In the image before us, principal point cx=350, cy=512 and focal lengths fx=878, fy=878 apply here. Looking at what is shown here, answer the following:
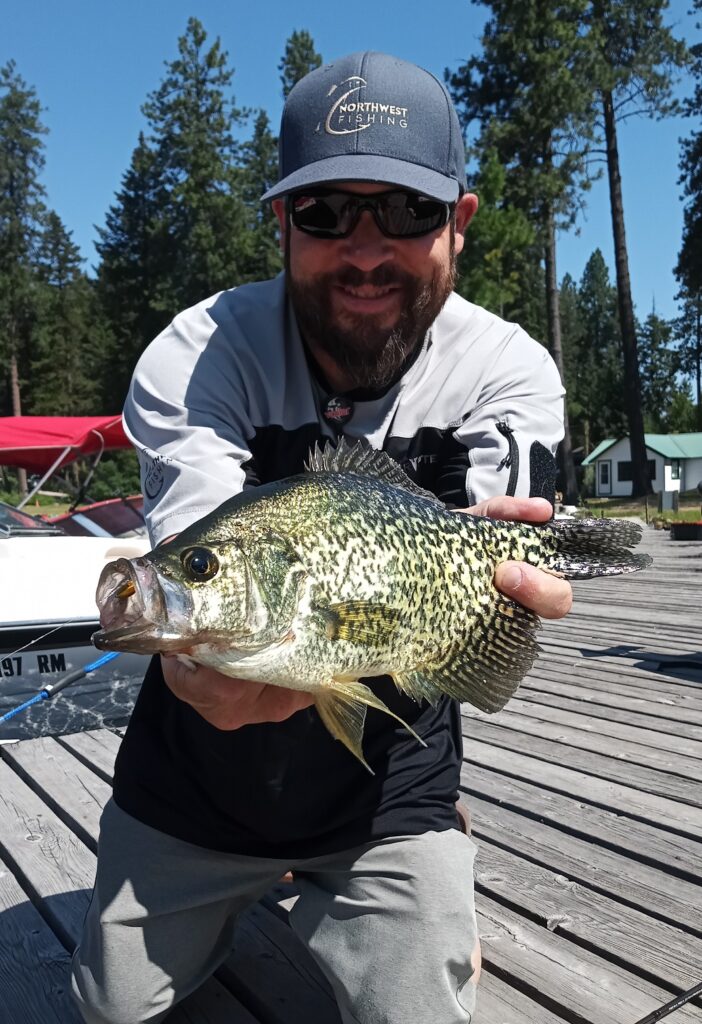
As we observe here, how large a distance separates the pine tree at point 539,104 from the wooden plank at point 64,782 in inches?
1015

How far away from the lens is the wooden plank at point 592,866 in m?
3.01

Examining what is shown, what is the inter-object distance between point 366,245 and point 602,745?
3.14 metres

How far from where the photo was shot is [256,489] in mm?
1953

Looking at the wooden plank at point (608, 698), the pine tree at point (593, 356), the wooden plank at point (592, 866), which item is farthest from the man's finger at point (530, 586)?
the pine tree at point (593, 356)

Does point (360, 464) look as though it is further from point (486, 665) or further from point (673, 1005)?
point (673, 1005)

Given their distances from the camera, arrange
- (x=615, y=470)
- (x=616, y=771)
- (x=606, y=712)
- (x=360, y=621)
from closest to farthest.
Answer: (x=360, y=621) < (x=616, y=771) < (x=606, y=712) < (x=615, y=470)

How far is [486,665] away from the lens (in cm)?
211

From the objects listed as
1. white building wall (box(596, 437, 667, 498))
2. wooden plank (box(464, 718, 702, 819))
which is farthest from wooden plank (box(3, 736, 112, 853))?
white building wall (box(596, 437, 667, 498))

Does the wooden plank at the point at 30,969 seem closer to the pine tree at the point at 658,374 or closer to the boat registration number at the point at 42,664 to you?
the boat registration number at the point at 42,664

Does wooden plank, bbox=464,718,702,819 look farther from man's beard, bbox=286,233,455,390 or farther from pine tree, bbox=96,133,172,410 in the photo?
pine tree, bbox=96,133,172,410

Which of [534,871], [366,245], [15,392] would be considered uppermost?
[15,392]

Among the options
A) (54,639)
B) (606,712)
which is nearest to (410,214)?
(606,712)

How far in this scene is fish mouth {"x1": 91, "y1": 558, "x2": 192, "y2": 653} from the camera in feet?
5.31

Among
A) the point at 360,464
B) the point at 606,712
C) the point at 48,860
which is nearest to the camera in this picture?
the point at 360,464
